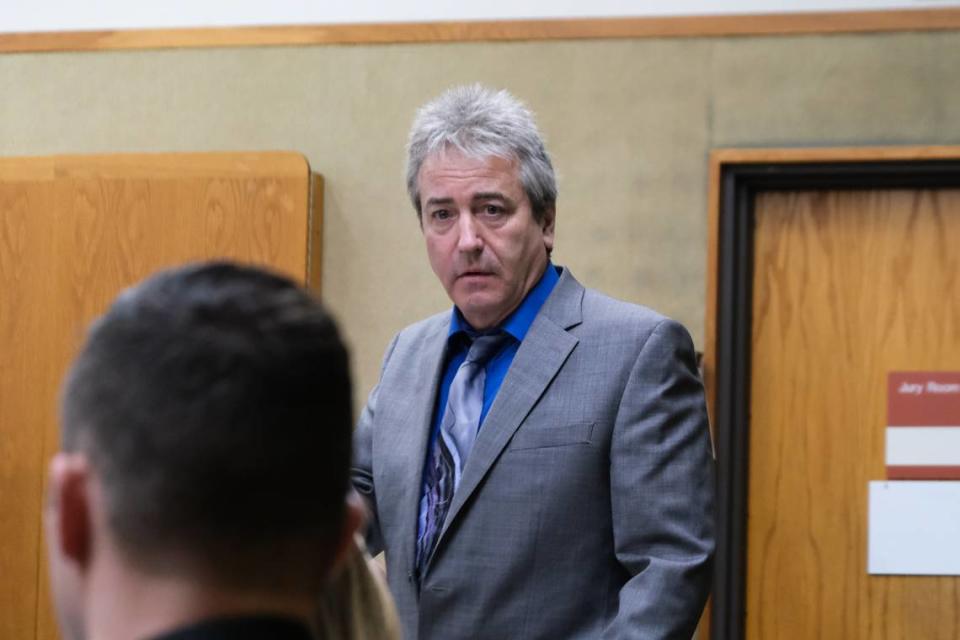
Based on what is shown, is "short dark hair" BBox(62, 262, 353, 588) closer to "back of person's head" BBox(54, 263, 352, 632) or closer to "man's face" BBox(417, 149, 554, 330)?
"back of person's head" BBox(54, 263, 352, 632)

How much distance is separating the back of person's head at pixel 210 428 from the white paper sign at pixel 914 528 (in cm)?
291

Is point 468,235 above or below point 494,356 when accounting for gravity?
above

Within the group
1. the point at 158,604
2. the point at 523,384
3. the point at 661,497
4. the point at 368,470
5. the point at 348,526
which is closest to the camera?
the point at 158,604

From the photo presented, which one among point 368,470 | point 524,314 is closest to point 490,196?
point 524,314

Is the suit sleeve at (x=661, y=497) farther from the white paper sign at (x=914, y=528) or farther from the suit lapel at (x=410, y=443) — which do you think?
the white paper sign at (x=914, y=528)

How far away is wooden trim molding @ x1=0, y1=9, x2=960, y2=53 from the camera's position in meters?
3.47

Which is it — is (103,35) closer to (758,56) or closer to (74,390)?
(758,56)

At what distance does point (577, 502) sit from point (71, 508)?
1271 millimetres

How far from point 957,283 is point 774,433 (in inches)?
23.6

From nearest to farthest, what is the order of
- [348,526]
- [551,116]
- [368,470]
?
[348,526] → [368,470] → [551,116]

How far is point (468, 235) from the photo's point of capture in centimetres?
211

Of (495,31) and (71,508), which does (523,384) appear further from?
(495,31)

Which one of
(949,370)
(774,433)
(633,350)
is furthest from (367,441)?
(949,370)

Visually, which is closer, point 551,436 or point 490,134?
point 551,436
